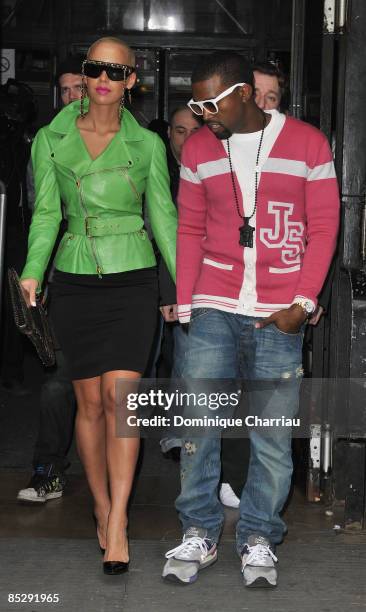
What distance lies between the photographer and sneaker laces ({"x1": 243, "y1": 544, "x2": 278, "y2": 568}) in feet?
14.1

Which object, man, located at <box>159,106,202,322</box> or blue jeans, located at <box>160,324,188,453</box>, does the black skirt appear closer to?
blue jeans, located at <box>160,324,188,453</box>

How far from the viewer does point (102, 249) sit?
14.7 feet

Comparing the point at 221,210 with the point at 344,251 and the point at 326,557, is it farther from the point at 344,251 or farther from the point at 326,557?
the point at 326,557

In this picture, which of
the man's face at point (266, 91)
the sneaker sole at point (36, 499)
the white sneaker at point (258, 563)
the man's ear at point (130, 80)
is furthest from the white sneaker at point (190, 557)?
the man's face at point (266, 91)

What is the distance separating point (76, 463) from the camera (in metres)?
6.39

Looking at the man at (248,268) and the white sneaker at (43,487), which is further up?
the man at (248,268)

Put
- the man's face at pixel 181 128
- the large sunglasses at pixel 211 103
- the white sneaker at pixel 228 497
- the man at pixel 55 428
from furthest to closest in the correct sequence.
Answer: the man's face at pixel 181 128
the man at pixel 55 428
the white sneaker at pixel 228 497
the large sunglasses at pixel 211 103

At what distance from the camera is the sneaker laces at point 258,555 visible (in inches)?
169

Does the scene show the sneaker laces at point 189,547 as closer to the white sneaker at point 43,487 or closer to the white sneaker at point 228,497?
→ the white sneaker at point 228,497

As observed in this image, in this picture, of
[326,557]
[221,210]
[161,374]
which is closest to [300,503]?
[326,557]

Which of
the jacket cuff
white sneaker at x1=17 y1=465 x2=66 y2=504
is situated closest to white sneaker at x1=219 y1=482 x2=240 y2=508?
white sneaker at x1=17 y1=465 x2=66 y2=504

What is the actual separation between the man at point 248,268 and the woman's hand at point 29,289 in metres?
0.60

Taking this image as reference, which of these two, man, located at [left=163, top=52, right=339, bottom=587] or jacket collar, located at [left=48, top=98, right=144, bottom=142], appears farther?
jacket collar, located at [left=48, top=98, right=144, bottom=142]

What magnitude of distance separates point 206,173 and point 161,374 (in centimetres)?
434
